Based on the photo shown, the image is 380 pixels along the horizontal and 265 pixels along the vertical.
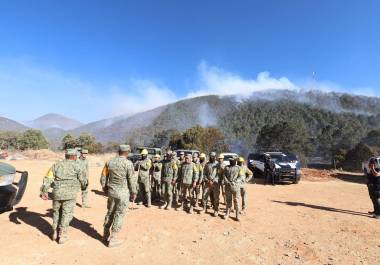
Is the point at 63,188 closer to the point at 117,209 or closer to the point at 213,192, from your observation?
the point at 117,209

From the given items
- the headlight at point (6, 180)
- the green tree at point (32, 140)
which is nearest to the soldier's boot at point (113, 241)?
the headlight at point (6, 180)

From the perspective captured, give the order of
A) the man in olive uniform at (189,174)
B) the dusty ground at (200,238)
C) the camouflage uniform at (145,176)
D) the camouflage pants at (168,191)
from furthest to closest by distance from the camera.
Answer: the camouflage uniform at (145,176) → the camouflage pants at (168,191) → the man in olive uniform at (189,174) → the dusty ground at (200,238)

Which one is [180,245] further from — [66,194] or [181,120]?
[181,120]

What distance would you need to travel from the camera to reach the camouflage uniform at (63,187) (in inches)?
259

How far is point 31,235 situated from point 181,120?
580 feet

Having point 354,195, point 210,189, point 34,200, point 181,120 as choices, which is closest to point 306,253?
point 210,189

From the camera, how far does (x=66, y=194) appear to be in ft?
21.6

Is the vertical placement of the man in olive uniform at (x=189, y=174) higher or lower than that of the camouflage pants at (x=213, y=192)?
higher

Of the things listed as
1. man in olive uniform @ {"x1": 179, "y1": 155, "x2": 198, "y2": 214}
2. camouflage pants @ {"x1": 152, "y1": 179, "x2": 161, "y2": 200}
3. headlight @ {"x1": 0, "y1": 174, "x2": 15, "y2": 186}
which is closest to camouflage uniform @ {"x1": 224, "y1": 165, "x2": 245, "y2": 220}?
man in olive uniform @ {"x1": 179, "y1": 155, "x2": 198, "y2": 214}

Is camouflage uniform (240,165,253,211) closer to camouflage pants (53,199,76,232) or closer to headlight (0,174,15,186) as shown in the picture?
camouflage pants (53,199,76,232)

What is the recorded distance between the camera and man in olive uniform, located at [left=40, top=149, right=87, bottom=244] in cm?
658

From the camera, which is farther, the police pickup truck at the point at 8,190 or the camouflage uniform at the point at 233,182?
the camouflage uniform at the point at 233,182

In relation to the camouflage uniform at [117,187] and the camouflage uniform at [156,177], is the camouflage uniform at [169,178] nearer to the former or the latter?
the camouflage uniform at [156,177]

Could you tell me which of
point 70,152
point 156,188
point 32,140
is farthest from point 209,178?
point 32,140
